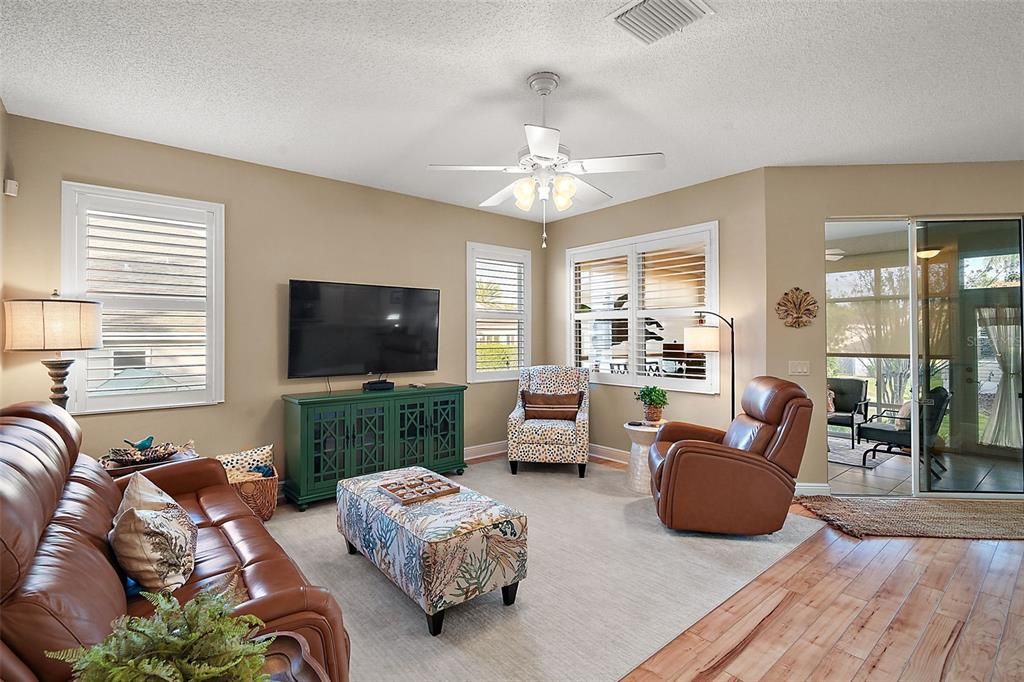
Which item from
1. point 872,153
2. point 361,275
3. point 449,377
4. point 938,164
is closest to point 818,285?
point 872,153

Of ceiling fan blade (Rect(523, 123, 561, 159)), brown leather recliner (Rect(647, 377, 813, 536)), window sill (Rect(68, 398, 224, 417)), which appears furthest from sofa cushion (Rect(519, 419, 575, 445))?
ceiling fan blade (Rect(523, 123, 561, 159))

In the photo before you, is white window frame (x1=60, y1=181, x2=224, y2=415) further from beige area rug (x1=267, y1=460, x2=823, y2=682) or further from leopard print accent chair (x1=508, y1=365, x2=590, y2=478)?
leopard print accent chair (x1=508, y1=365, x2=590, y2=478)

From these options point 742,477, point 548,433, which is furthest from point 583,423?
point 742,477

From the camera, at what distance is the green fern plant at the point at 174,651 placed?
0.86 meters

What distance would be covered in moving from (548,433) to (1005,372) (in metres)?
3.81

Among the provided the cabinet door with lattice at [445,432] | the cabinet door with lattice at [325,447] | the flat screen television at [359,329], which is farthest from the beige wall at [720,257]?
the cabinet door with lattice at [325,447]

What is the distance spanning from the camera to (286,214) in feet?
14.3

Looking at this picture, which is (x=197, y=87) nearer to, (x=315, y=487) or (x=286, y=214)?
(x=286, y=214)

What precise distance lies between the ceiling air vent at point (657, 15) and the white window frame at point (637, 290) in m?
2.64

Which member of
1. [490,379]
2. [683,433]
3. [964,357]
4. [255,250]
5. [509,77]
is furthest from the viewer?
[490,379]

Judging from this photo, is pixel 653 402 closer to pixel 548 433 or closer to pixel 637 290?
pixel 548 433

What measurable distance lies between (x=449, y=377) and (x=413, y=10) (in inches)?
145

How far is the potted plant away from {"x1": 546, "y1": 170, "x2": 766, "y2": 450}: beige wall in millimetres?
418

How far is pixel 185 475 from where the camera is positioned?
110 inches
